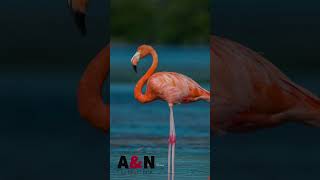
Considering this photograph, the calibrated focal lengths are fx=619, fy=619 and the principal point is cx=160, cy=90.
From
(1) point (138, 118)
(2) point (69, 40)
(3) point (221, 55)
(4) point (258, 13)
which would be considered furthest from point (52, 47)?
(4) point (258, 13)

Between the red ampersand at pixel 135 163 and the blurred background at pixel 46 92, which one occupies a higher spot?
the blurred background at pixel 46 92

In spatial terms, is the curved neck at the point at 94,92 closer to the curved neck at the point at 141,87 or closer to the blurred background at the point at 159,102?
the blurred background at the point at 159,102

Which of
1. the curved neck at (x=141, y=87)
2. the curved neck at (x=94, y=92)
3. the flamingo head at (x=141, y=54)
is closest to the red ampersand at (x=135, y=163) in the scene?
the curved neck at (x=94, y=92)

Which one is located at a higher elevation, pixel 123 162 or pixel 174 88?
pixel 174 88

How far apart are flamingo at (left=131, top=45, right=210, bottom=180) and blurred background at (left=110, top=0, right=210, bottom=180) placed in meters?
0.03

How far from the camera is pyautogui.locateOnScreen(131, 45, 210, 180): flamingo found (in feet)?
14.9

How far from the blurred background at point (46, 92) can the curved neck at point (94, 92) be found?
0.04 meters

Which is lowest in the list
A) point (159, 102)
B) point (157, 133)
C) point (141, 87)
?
point (157, 133)

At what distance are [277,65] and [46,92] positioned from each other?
1701 millimetres

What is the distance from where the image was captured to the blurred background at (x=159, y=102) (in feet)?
14.8

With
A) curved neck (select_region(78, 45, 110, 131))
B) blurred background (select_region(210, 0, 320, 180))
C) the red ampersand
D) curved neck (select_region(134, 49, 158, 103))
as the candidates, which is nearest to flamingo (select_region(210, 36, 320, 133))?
blurred background (select_region(210, 0, 320, 180))

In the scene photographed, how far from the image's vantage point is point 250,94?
4.57 m

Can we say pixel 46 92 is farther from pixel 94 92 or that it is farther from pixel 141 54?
pixel 141 54

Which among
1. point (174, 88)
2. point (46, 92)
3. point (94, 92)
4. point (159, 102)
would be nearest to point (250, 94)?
point (174, 88)
